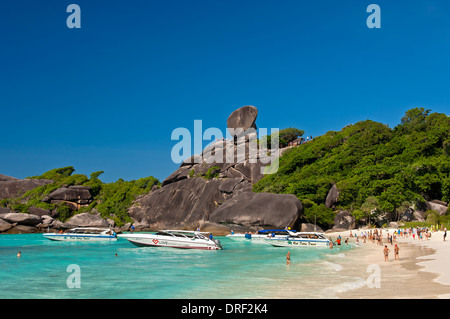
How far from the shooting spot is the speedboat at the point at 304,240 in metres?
37.3

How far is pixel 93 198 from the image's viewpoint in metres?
92.3

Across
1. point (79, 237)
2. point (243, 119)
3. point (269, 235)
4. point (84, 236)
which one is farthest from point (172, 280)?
point (243, 119)

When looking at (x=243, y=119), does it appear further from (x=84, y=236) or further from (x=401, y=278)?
(x=401, y=278)

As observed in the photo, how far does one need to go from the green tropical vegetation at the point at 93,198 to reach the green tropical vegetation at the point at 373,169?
118 ft

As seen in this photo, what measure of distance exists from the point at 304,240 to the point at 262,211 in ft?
60.9

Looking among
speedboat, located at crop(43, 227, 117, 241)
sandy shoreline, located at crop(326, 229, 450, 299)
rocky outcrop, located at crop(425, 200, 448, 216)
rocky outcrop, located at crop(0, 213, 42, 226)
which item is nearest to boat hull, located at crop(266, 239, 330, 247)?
sandy shoreline, located at crop(326, 229, 450, 299)

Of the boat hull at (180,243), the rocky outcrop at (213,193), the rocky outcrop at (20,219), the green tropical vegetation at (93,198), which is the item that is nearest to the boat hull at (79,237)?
the boat hull at (180,243)

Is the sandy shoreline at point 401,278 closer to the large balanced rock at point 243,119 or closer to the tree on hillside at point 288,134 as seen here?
the large balanced rock at point 243,119

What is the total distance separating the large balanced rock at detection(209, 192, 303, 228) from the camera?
54406 millimetres

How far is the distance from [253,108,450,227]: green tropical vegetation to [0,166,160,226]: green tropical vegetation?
35.9 m

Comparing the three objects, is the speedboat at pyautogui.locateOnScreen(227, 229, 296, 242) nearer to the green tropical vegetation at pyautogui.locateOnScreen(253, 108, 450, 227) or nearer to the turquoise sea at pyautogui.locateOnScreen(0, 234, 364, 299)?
the green tropical vegetation at pyautogui.locateOnScreen(253, 108, 450, 227)

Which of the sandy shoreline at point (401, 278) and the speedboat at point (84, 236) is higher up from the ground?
the sandy shoreline at point (401, 278)
